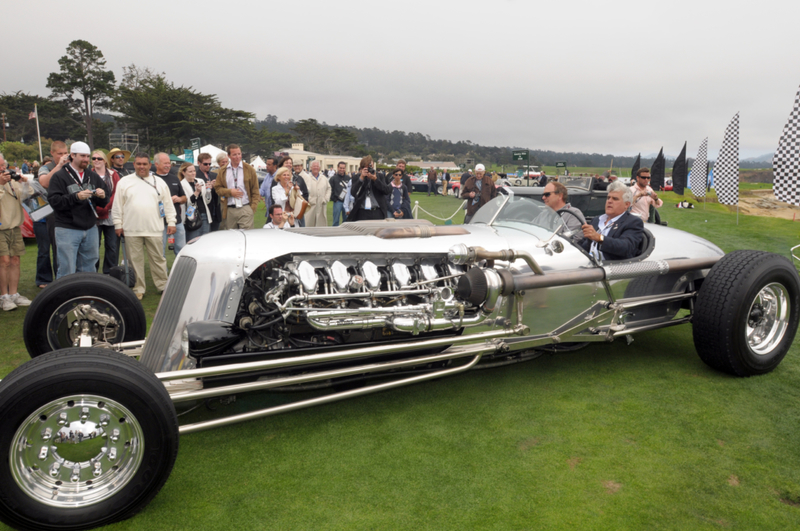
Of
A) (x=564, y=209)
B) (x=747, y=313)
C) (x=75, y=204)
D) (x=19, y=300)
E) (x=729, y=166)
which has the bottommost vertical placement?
(x=19, y=300)

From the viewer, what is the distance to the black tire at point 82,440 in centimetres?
215

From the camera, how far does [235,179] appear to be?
7.24 metres

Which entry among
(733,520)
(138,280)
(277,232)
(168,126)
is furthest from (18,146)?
(733,520)

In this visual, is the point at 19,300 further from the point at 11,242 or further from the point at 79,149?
the point at 79,149

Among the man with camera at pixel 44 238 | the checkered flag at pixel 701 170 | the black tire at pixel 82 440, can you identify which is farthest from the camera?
the checkered flag at pixel 701 170

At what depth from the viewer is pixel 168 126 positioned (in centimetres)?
6088

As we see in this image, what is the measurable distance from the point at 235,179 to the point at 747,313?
648cm

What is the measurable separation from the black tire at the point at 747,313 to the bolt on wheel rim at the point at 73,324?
16.0ft

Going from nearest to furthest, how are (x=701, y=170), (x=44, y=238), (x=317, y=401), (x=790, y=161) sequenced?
(x=317, y=401) < (x=44, y=238) < (x=790, y=161) < (x=701, y=170)

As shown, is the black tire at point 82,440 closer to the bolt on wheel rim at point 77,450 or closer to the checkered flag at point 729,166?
the bolt on wheel rim at point 77,450

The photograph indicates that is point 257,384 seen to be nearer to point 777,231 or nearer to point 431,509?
point 431,509

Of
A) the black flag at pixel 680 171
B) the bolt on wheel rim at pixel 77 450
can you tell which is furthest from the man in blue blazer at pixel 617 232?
the black flag at pixel 680 171

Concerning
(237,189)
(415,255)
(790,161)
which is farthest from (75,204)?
(790,161)

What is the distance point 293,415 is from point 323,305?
926mm
